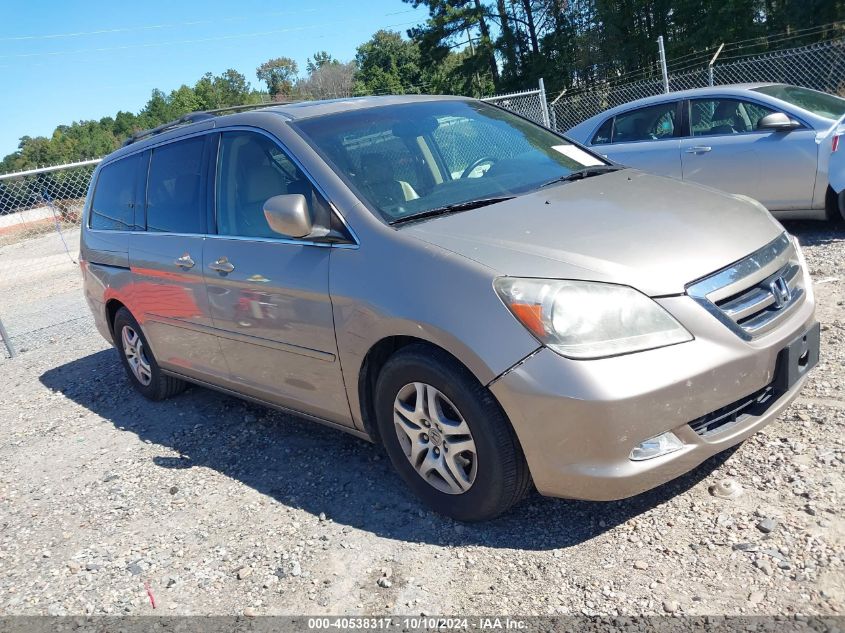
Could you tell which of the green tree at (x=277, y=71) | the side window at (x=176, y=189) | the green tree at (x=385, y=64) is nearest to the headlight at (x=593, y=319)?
the side window at (x=176, y=189)

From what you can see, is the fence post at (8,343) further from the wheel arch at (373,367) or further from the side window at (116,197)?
the wheel arch at (373,367)

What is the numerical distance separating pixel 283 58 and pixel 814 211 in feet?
427

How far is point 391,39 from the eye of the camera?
8488cm

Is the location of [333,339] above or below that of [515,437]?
above

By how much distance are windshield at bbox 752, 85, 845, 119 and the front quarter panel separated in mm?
5645

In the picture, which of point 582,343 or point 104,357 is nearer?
point 582,343

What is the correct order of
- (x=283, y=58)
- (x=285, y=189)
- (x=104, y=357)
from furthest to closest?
1. (x=283, y=58)
2. (x=104, y=357)
3. (x=285, y=189)

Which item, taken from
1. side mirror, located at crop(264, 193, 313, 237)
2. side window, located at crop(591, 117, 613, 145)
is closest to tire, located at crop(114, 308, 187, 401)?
side mirror, located at crop(264, 193, 313, 237)

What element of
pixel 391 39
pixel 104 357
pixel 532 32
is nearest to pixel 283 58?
pixel 391 39

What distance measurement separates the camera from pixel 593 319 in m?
2.59

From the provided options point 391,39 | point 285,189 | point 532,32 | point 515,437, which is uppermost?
point 391,39

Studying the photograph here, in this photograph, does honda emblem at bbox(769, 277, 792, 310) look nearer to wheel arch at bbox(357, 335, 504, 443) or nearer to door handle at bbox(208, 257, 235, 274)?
wheel arch at bbox(357, 335, 504, 443)

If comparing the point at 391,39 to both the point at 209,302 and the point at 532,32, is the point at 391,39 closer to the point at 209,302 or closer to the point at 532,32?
the point at 532,32

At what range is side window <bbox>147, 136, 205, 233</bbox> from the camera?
4.29 m
